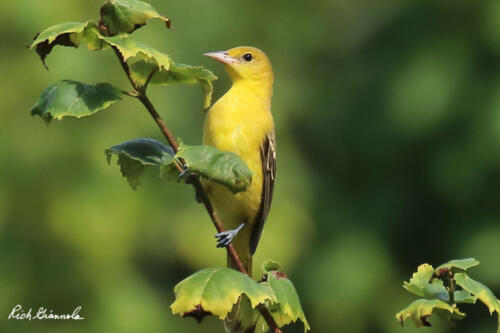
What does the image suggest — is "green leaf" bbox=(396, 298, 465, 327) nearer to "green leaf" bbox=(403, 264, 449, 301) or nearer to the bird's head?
"green leaf" bbox=(403, 264, 449, 301)

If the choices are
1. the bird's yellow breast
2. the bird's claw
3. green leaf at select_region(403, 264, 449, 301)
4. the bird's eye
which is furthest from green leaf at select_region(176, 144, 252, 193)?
the bird's eye

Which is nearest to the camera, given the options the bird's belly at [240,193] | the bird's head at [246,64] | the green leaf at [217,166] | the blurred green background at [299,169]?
the green leaf at [217,166]

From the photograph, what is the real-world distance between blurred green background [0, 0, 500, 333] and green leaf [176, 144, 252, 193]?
187 inches

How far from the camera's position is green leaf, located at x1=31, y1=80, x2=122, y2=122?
1913mm

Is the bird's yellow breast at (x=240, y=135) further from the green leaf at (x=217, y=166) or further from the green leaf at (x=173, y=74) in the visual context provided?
the green leaf at (x=217, y=166)

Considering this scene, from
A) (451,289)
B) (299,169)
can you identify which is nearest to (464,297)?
A: (451,289)

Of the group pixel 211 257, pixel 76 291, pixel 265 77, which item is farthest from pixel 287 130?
pixel 265 77

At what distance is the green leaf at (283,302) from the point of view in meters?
2.00

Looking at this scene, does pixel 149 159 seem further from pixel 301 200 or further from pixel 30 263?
pixel 301 200

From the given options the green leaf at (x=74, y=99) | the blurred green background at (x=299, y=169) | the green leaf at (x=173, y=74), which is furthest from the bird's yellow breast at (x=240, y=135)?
the blurred green background at (x=299, y=169)

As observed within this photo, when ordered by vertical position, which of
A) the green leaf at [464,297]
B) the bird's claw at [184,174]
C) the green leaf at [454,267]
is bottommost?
the green leaf at [464,297]

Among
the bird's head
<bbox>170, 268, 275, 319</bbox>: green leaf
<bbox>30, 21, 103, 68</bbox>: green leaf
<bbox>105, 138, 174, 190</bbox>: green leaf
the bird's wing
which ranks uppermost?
<bbox>30, 21, 103, 68</bbox>: green leaf

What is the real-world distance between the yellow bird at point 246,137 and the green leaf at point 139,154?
1.26m

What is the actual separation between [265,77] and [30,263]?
3487mm
